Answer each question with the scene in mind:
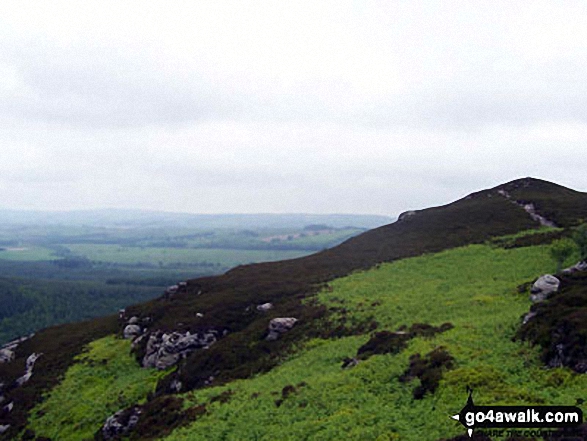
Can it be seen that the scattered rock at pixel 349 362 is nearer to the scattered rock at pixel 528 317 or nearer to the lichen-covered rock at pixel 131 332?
the scattered rock at pixel 528 317

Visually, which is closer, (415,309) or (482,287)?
(415,309)

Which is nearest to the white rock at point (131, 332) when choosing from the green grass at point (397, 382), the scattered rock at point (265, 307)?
the scattered rock at point (265, 307)

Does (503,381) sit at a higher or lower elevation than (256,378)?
higher

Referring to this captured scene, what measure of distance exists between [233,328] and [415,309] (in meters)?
23.5

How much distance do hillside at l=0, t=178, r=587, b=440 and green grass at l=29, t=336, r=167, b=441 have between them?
190mm

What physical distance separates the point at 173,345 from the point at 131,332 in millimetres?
13461

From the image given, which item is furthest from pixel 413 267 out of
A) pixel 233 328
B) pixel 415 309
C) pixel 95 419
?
pixel 95 419

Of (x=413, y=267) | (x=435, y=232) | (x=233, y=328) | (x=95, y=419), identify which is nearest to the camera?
(x=95, y=419)

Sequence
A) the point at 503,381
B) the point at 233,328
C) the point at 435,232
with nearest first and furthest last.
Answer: the point at 503,381, the point at 233,328, the point at 435,232

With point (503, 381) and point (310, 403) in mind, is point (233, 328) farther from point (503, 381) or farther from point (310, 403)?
point (503, 381)

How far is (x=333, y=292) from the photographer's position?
5531cm

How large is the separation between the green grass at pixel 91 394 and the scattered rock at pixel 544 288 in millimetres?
38880

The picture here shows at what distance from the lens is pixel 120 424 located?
3606 centimetres

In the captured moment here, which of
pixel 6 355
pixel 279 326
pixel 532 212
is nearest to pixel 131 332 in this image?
pixel 6 355
